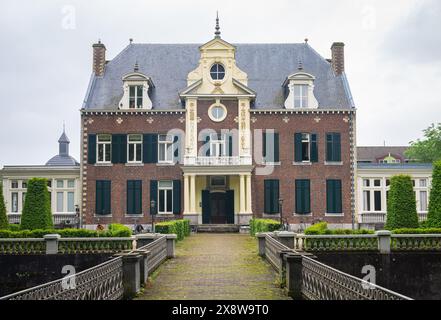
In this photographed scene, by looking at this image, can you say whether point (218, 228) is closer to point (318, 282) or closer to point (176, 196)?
point (176, 196)

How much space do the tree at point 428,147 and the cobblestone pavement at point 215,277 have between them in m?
47.3

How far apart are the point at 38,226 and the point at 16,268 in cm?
474

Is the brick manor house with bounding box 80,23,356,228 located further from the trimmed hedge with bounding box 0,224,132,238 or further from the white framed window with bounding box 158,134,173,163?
the trimmed hedge with bounding box 0,224,132,238

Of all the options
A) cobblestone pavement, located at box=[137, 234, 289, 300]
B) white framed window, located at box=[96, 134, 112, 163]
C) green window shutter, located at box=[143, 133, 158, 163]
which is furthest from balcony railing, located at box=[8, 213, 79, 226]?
cobblestone pavement, located at box=[137, 234, 289, 300]

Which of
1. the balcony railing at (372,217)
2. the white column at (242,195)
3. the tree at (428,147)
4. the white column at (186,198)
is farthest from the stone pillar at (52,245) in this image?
the tree at (428,147)

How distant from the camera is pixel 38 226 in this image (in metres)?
27.3

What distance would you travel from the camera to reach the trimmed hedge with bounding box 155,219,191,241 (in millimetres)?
27422

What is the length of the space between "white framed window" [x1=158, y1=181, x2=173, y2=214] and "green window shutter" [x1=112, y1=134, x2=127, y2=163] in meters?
2.97

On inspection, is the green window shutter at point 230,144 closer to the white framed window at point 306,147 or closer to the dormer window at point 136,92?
the white framed window at point 306,147

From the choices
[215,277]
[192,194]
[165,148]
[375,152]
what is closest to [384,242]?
[215,277]

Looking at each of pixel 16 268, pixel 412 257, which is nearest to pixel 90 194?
pixel 16 268

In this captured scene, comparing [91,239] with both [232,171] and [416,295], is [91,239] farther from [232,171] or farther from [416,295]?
[232,171]

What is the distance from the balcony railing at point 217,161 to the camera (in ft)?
125
